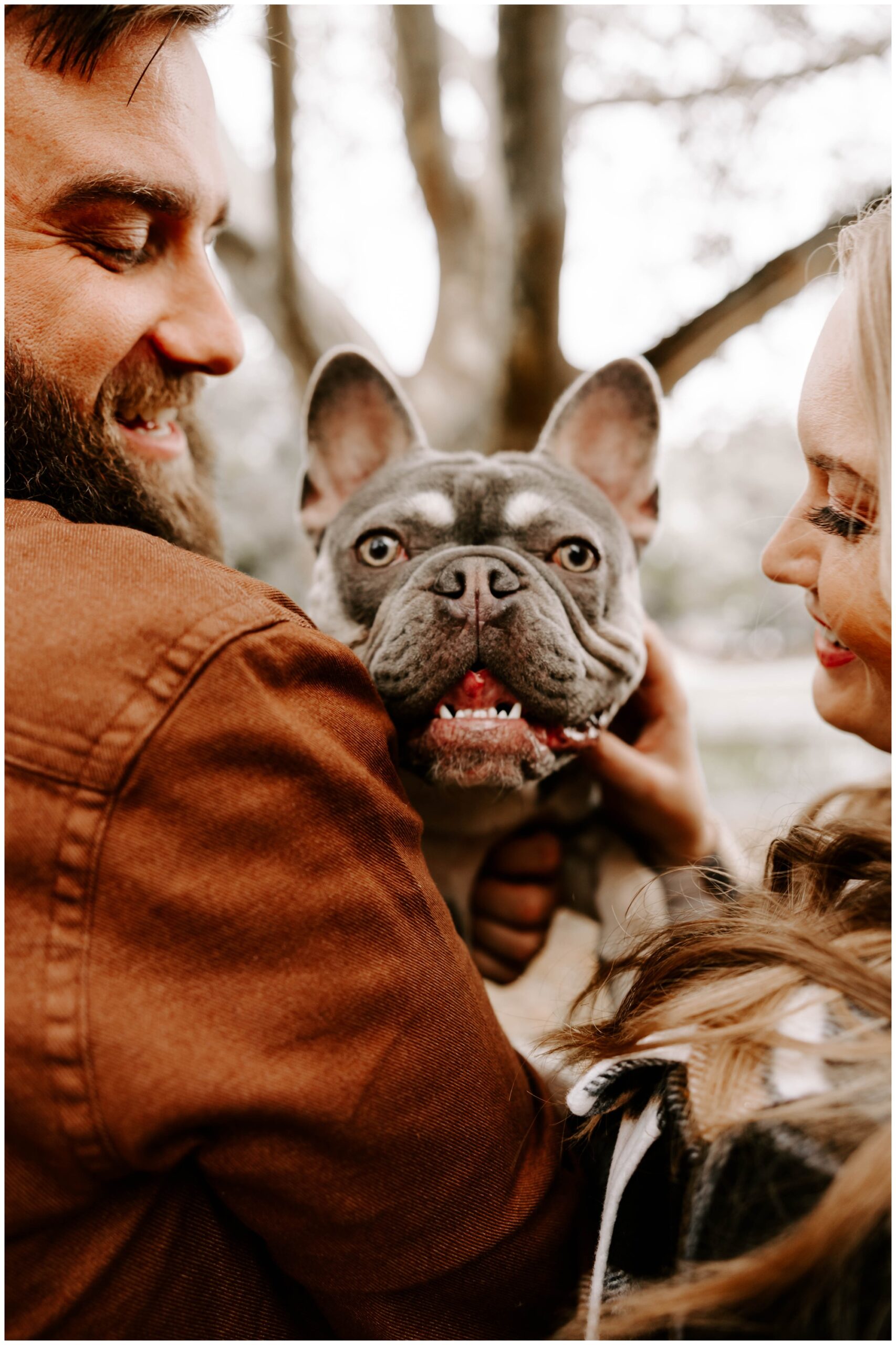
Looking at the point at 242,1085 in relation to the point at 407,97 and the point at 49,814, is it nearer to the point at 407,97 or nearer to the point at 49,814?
the point at 49,814

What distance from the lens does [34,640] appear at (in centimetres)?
90

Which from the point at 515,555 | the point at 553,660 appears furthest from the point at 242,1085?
the point at 515,555

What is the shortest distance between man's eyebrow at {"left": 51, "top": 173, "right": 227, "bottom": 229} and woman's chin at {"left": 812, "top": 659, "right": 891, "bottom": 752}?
1.32 metres

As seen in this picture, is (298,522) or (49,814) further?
(298,522)

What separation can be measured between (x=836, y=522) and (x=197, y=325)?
3.69 ft

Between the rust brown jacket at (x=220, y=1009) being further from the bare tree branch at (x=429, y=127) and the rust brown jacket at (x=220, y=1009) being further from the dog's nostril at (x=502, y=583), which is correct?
the bare tree branch at (x=429, y=127)

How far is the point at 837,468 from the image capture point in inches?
49.3

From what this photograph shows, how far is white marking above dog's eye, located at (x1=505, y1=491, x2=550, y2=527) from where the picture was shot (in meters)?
1.48

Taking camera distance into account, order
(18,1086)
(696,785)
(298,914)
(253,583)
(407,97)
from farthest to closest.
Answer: (407,97), (696,785), (253,583), (298,914), (18,1086)

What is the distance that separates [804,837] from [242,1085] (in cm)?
87

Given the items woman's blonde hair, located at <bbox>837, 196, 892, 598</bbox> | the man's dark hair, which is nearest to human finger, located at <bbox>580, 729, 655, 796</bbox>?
woman's blonde hair, located at <bbox>837, 196, 892, 598</bbox>

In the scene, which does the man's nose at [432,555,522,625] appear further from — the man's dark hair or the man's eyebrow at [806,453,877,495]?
the man's dark hair

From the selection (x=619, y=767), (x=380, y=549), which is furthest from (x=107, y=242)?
(x=619, y=767)

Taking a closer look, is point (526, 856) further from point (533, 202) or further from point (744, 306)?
point (533, 202)
